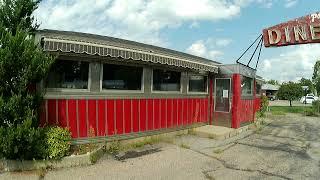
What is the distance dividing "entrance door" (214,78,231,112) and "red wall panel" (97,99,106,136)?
21.2 feet

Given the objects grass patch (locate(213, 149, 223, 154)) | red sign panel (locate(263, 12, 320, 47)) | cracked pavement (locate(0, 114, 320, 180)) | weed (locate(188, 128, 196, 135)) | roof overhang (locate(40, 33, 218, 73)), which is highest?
red sign panel (locate(263, 12, 320, 47))

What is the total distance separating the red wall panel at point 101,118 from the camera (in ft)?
31.4

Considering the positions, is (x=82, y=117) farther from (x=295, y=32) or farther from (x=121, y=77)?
(x=295, y=32)

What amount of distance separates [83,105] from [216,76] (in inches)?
285

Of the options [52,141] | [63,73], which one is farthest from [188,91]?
[52,141]

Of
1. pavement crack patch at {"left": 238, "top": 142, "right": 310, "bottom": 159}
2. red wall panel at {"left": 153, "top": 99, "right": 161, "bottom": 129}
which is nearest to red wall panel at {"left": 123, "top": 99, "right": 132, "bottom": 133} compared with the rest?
red wall panel at {"left": 153, "top": 99, "right": 161, "bottom": 129}

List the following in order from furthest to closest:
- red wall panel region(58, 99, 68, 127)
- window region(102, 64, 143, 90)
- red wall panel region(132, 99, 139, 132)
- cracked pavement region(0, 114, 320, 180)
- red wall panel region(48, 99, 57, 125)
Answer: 1. red wall panel region(132, 99, 139, 132)
2. window region(102, 64, 143, 90)
3. red wall panel region(58, 99, 68, 127)
4. red wall panel region(48, 99, 57, 125)
5. cracked pavement region(0, 114, 320, 180)

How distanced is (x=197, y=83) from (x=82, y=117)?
607 centimetres

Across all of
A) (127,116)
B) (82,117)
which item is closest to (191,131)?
(127,116)

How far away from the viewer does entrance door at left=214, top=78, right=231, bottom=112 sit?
14469mm

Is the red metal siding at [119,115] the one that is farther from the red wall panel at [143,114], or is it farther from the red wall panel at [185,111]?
the red wall panel at [185,111]

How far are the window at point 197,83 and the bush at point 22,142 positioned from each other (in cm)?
705

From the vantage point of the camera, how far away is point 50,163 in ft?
25.8

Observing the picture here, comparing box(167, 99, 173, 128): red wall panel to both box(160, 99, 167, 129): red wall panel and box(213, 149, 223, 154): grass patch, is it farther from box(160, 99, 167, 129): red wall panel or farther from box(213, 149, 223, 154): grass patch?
box(213, 149, 223, 154): grass patch
